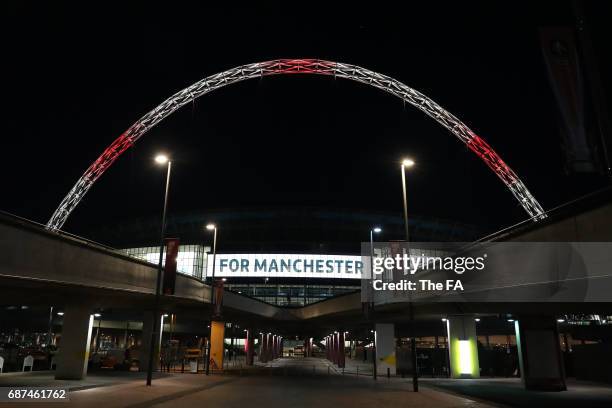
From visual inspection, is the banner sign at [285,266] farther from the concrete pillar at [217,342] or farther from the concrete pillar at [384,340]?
the concrete pillar at [384,340]

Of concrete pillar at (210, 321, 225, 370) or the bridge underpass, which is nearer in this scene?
the bridge underpass

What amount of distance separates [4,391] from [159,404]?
8906 millimetres

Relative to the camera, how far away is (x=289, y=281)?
10106 cm

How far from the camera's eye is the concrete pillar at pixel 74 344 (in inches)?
1284

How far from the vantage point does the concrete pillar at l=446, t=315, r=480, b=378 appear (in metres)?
44.0

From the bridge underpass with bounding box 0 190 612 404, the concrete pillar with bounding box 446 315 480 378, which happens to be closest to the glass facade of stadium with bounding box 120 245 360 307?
the bridge underpass with bounding box 0 190 612 404

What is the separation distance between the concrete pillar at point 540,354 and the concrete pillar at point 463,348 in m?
11.3

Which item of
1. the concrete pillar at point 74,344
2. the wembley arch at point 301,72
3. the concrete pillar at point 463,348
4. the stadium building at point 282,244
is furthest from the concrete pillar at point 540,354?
the stadium building at point 282,244

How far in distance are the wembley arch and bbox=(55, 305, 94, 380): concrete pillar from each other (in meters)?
13.0

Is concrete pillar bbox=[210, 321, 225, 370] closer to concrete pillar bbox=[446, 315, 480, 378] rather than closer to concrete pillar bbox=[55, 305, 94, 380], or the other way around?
concrete pillar bbox=[55, 305, 94, 380]

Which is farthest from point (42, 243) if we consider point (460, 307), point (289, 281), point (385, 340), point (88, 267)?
point (289, 281)

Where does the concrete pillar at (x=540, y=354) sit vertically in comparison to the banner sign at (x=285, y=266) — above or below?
below

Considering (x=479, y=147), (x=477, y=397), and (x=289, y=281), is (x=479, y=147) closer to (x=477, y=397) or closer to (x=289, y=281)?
(x=477, y=397)

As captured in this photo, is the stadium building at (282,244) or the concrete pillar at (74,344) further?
the stadium building at (282,244)
